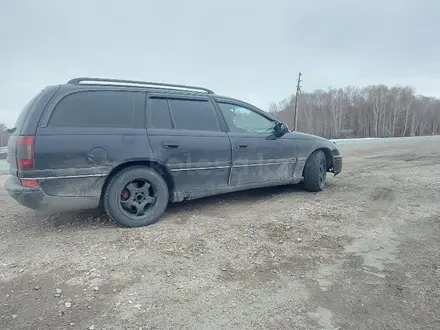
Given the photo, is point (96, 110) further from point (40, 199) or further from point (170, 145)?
point (40, 199)

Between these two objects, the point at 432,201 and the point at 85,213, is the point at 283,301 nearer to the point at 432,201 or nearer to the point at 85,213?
the point at 85,213

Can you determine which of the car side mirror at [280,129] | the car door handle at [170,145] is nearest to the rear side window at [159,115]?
the car door handle at [170,145]

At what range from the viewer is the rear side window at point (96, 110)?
3.18 m

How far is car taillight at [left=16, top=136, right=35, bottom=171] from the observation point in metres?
2.96

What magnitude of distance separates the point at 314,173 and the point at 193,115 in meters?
2.45

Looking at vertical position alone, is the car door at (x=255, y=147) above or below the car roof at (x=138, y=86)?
below

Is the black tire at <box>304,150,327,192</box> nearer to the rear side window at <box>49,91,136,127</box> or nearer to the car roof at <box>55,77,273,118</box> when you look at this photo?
the car roof at <box>55,77,273,118</box>

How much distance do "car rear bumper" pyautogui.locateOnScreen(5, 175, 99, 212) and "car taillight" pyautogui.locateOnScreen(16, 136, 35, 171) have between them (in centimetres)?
22

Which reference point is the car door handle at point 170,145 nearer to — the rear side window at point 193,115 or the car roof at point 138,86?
the rear side window at point 193,115

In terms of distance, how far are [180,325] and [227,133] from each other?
2.76 metres

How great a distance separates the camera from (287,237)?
3.27 metres

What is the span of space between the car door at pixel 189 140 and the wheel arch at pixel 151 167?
6 centimetres

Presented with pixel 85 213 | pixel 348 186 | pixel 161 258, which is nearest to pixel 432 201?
pixel 348 186

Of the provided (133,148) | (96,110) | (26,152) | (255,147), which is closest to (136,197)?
(133,148)
